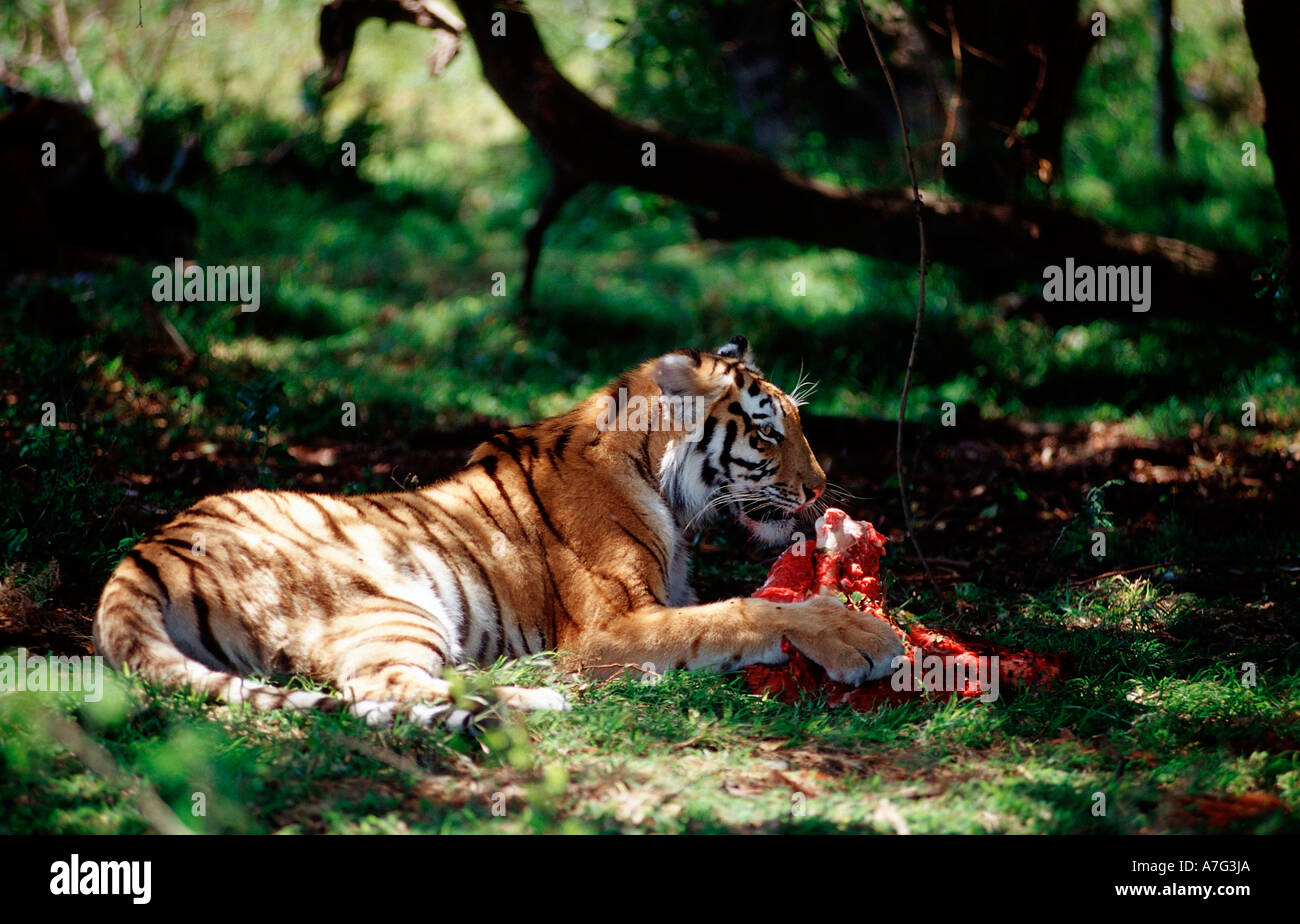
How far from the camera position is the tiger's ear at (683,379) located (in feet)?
14.2

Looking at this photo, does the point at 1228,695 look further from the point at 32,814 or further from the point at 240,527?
the point at 32,814

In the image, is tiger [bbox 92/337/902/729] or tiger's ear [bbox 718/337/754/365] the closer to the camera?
tiger [bbox 92/337/902/729]

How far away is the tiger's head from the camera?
4.35 meters

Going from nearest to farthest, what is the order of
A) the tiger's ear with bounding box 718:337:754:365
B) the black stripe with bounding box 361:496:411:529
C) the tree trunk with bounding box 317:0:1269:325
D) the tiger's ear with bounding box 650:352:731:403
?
the black stripe with bounding box 361:496:411:529 < the tiger's ear with bounding box 650:352:731:403 < the tiger's ear with bounding box 718:337:754:365 < the tree trunk with bounding box 317:0:1269:325

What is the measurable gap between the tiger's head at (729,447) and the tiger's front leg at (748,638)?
0.59m

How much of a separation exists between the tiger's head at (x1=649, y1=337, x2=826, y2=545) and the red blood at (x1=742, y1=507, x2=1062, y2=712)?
26 cm

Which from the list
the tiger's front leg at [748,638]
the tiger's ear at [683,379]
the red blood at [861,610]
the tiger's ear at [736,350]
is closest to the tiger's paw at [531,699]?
the tiger's front leg at [748,638]

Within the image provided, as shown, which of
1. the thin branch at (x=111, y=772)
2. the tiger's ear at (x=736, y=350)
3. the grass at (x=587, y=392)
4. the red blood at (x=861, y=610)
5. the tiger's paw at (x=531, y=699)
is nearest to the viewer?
the thin branch at (x=111, y=772)

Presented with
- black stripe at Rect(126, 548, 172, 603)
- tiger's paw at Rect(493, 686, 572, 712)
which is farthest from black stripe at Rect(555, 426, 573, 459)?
black stripe at Rect(126, 548, 172, 603)

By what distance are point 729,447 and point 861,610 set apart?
2.53 feet

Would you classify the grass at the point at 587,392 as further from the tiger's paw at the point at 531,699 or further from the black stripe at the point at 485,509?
the black stripe at the point at 485,509

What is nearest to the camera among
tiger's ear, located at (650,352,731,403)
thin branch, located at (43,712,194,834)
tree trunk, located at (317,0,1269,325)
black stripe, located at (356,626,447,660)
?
thin branch, located at (43,712,194,834)

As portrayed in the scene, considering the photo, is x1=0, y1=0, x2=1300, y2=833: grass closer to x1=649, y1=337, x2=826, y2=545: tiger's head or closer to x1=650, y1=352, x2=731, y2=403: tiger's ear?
x1=649, y1=337, x2=826, y2=545: tiger's head

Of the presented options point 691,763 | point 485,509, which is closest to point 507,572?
point 485,509
